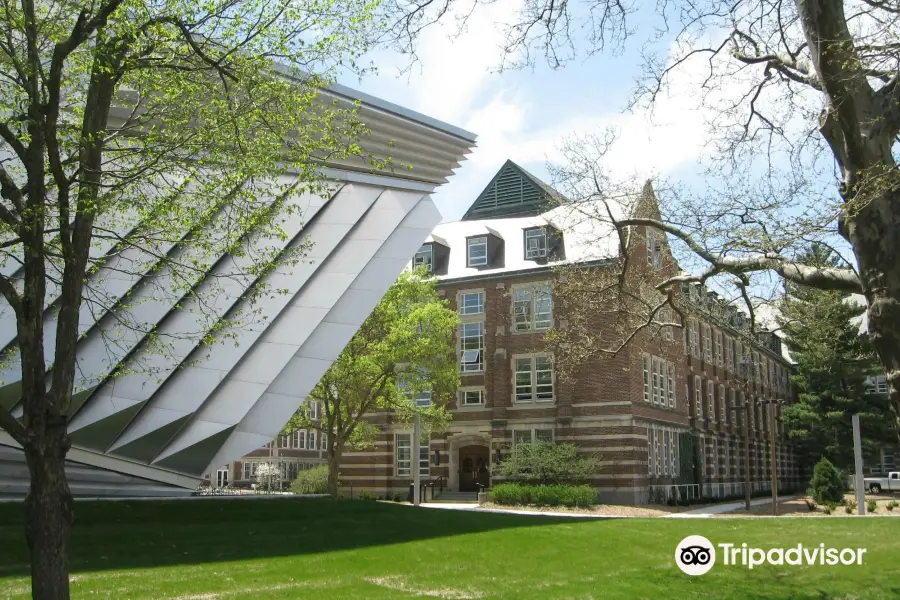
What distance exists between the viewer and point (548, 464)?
3619cm

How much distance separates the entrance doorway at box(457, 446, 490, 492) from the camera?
4106 cm

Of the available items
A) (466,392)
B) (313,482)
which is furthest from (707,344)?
(313,482)

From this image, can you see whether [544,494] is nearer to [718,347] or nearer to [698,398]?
[698,398]

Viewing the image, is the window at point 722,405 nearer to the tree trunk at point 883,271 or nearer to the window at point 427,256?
the window at point 427,256

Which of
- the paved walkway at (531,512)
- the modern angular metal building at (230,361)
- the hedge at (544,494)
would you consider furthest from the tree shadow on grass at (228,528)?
the hedge at (544,494)

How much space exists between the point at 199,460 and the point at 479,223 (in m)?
29.3

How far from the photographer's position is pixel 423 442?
4350 centimetres

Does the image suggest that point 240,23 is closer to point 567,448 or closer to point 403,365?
point 403,365

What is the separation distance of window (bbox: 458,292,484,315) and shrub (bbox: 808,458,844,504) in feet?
58.4

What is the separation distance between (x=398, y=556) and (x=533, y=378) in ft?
83.4

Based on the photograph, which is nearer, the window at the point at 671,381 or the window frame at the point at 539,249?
the window frame at the point at 539,249

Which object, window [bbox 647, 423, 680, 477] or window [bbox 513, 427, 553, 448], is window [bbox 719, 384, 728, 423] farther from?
window [bbox 513, 427, 553, 448]

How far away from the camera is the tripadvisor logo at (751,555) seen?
14711mm

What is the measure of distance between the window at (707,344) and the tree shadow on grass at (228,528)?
28.9 metres
